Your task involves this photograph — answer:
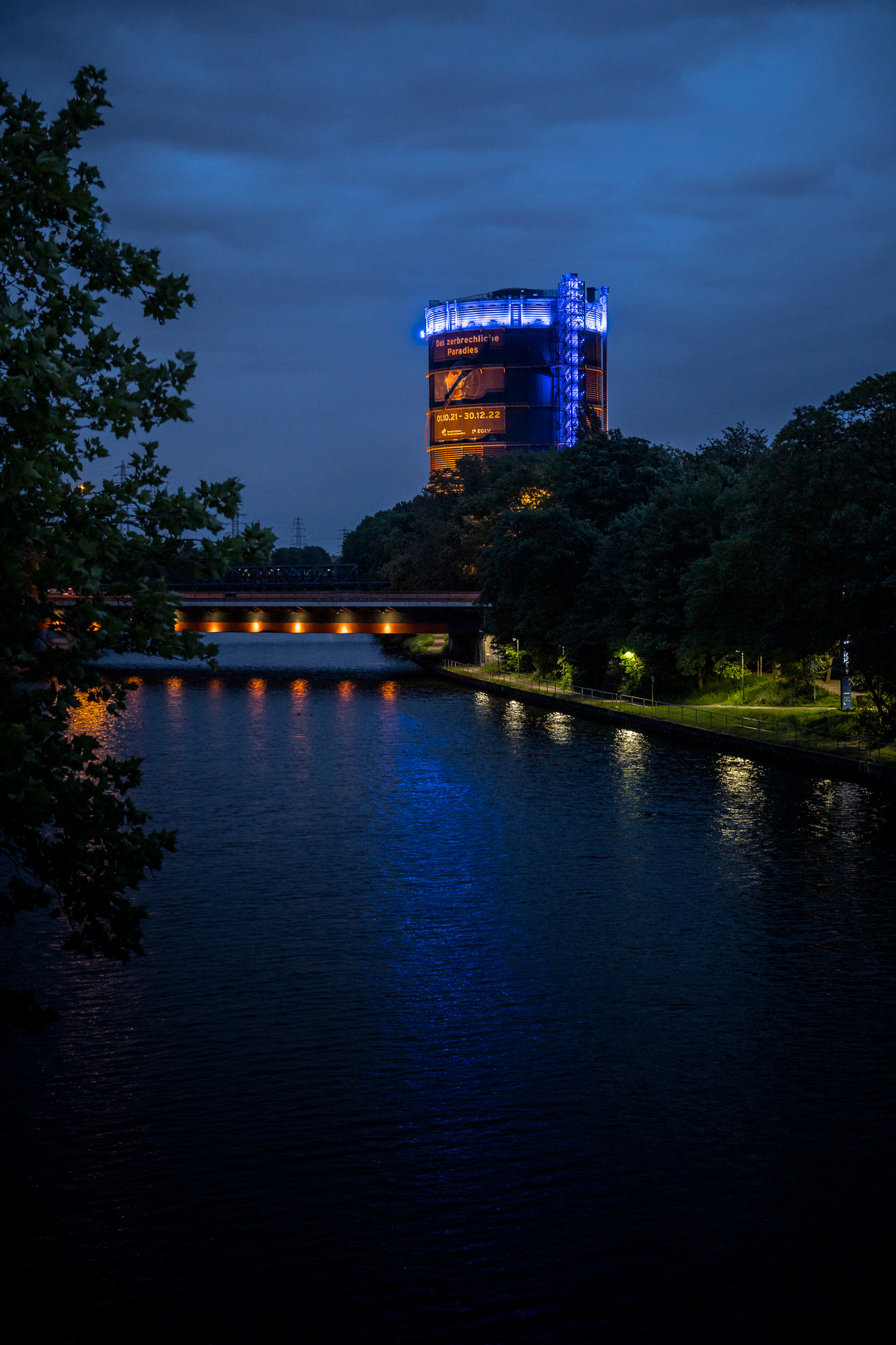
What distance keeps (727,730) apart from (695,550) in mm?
16630

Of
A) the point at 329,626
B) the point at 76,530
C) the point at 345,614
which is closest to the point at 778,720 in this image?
the point at 76,530

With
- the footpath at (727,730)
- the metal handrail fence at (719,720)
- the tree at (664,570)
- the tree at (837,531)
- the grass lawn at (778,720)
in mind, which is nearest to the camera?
the tree at (837,531)

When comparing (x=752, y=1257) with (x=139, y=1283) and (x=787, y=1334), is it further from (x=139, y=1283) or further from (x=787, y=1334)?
(x=139, y=1283)

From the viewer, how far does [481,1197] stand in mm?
18297

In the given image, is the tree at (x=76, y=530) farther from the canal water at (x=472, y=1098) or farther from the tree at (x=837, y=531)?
the tree at (x=837, y=531)

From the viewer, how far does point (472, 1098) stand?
70.6 ft

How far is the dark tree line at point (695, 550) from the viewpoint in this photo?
48219 millimetres

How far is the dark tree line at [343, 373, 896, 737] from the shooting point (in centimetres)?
4822

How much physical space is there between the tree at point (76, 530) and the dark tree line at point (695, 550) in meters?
33.1

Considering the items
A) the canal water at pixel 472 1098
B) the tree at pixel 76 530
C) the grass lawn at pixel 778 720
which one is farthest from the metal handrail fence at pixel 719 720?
the tree at pixel 76 530

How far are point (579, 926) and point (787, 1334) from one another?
1676cm

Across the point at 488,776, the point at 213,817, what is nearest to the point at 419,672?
the point at 488,776

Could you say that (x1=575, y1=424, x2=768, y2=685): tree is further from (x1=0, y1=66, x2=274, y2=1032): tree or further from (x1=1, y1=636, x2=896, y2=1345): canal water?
(x1=0, y1=66, x2=274, y2=1032): tree

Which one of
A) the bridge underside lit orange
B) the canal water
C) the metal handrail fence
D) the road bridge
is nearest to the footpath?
the metal handrail fence
